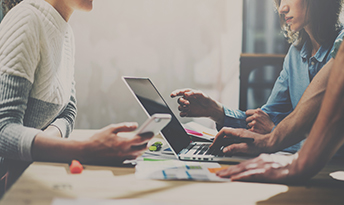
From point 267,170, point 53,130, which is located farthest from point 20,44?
point 267,170

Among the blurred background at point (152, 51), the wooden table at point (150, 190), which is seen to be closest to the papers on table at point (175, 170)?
the wooden table at point (150, 190)

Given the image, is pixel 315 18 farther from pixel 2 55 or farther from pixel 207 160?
pixel 2 55

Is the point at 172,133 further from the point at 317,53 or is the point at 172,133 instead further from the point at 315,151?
the point at 317,53

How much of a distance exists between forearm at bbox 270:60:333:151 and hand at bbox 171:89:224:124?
0.33m

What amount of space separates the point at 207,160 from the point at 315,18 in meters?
0.86

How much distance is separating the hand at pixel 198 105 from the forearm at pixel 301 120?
331 millimetres

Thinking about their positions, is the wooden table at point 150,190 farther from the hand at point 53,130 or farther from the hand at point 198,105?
the hand at point 198,105

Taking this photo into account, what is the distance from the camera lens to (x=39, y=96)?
0.79m

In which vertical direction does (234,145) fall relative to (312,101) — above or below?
below

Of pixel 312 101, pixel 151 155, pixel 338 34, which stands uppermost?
pixel 338 34

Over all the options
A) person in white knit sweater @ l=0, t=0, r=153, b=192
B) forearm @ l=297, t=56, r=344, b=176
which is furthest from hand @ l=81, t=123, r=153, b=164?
forearm @ l=297, t=56, r=344, b=176

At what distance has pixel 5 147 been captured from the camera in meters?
0.67

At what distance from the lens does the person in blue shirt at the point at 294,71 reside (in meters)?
1.15

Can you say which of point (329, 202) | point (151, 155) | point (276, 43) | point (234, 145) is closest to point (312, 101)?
point (234, 145)
